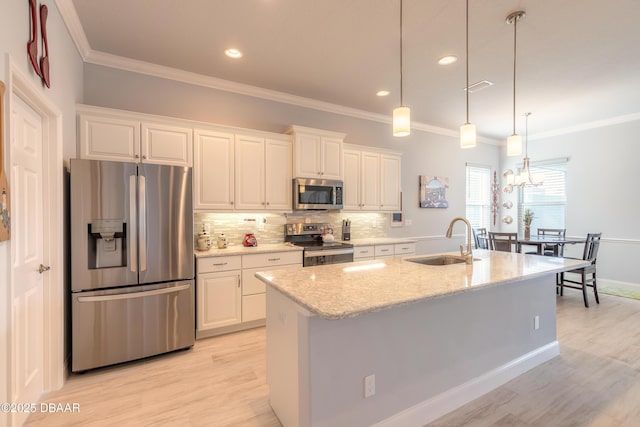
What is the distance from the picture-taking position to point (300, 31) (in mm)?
2639

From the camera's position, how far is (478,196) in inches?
246

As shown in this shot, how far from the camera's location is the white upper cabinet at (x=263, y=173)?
11.4 ft

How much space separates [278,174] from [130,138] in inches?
62.2

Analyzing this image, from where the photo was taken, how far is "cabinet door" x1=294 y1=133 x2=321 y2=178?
3.77 metres

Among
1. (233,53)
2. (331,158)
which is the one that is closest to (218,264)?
(331,158)

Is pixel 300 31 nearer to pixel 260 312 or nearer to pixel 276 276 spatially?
pixel 276 276

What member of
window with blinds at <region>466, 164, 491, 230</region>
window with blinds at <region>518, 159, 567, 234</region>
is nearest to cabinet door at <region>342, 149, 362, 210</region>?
window with blinds at <region>466, 164, 491, 230</region>

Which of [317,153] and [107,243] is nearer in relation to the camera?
[107,243]

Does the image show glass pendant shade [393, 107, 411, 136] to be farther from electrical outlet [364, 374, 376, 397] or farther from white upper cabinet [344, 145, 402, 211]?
white upper cabinet [344, 145, 402, 211]

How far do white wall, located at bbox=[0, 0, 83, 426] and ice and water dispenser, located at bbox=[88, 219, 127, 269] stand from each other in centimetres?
65

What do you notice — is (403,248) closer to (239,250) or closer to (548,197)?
(239,250)

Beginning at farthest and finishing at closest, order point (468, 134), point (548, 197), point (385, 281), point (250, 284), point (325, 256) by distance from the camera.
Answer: point (548, 197) < point (325, 256) < point (250, 284) < point (468, 134) < point (385, 281)

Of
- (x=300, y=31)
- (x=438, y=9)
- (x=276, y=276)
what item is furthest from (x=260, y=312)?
(x=438, y=9)

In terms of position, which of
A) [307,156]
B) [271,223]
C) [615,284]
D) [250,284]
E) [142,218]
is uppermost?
[307,156]
